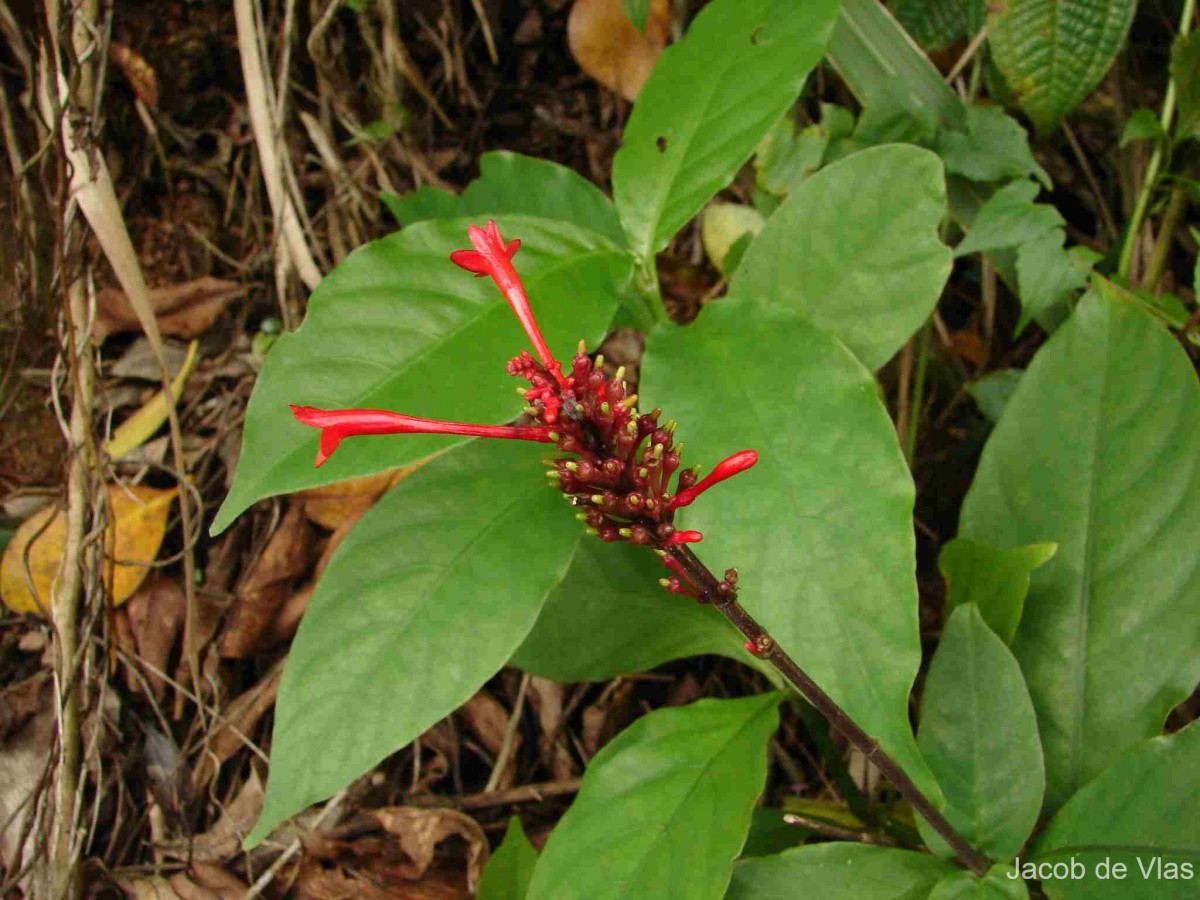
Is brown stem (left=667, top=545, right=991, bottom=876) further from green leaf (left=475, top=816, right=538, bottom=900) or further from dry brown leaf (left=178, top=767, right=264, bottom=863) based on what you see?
dry brown leaf (left=178, top=767, right=264, bottom=863)

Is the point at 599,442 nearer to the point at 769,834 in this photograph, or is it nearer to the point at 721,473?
the point at 721,473

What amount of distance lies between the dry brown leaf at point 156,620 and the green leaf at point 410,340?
83 centimetres

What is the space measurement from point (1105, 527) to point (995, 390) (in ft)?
1.41

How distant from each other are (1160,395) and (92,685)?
1660mm

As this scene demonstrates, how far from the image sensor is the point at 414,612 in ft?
3.99

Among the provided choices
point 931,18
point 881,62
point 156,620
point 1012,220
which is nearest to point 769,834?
point 1012,220

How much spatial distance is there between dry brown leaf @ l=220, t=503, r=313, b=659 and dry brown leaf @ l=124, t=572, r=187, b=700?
99mm

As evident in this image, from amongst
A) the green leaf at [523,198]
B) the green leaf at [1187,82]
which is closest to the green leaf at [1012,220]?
the green leaf at [1187,82]

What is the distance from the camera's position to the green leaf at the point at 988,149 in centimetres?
168

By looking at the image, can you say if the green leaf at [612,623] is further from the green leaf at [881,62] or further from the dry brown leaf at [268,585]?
the green leaf at [881,62]

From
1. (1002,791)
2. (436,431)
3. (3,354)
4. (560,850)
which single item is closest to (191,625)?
(3,354)

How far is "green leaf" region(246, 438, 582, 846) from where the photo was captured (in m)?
1.15

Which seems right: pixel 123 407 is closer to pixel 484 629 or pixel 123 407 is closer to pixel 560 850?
pixel 484 629

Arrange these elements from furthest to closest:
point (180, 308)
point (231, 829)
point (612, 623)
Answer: point (180, 308) < point (231, 829) < point (612, 623)
